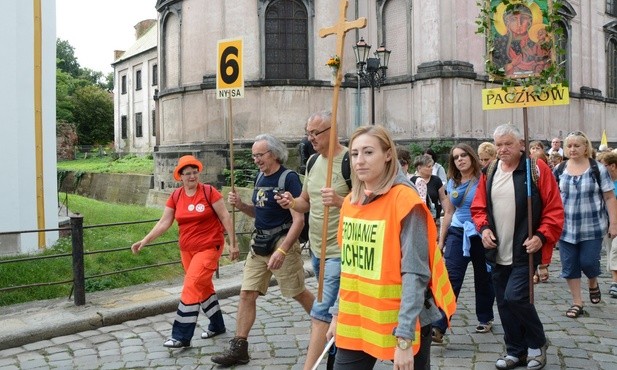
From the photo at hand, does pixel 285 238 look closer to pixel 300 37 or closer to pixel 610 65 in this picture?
pixel 300 37

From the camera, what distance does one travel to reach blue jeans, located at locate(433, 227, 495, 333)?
20.8 feet

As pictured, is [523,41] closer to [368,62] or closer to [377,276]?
[377,276]

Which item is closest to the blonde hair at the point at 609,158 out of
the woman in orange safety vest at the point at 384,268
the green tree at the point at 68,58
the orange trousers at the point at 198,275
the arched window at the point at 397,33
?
the orange trousers at the point at 198,275

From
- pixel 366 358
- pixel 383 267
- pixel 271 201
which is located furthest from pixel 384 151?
pixel 271 201

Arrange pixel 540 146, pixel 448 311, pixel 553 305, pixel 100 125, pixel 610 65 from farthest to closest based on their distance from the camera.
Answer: pixel 100 125
pixel 610 65
pixel 540 146
pixel 553 305
pixel 448 311

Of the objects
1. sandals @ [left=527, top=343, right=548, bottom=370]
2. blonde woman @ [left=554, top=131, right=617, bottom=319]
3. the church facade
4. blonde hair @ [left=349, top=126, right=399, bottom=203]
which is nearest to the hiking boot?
sandals @ [left=527, top=343, right=548, bottom=370]

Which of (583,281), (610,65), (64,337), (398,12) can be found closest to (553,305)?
(583,281)

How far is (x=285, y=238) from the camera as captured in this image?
555 cm

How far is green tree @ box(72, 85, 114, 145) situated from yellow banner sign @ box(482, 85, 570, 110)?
6391 centimetres

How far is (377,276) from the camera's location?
334 cm

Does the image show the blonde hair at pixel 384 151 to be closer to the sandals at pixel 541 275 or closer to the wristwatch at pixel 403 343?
the wristwatch at pixel 403 343

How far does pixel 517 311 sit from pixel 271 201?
218 centimetres

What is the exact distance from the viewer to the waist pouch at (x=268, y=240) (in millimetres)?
5648

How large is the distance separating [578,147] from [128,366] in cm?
513
